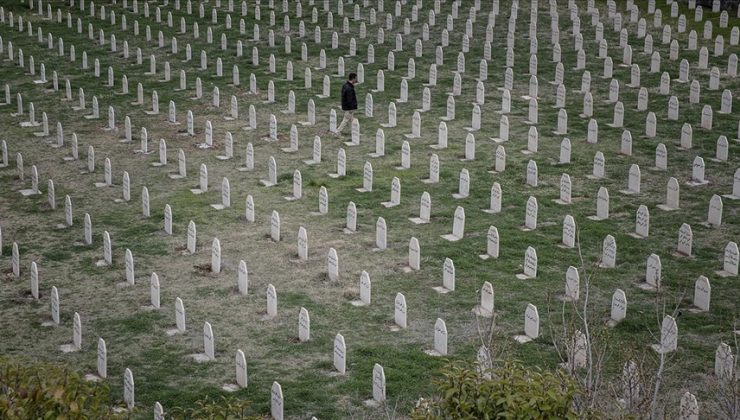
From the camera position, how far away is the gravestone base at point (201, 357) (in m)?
16.5

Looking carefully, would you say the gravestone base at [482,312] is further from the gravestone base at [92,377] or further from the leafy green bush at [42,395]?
the leafy green bush at [42,395]

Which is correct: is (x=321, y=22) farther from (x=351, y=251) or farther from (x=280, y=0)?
(x=351, y=251)

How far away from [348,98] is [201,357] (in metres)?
11.1

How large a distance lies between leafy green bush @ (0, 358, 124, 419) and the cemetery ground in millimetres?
4258

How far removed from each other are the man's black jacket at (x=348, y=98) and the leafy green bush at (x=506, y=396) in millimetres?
17118

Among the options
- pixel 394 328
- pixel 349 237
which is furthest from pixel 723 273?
pixel 349 237

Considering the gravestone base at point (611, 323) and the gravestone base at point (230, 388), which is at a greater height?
the gravestone base at point (611, 323)

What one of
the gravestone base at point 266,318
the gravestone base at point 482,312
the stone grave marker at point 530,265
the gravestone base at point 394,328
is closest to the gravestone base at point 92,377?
the gravestone base at point 266,318

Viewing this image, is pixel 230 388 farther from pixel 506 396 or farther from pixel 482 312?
pixel 506 396

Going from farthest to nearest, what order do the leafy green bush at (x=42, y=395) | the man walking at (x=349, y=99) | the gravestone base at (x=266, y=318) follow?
the man walking at (x=349, y=99) → the gravestone base at (x=266, y=318) → the leafy green bush at (x=42, y=395)

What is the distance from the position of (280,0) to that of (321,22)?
390cm

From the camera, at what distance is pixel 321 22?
37188mm

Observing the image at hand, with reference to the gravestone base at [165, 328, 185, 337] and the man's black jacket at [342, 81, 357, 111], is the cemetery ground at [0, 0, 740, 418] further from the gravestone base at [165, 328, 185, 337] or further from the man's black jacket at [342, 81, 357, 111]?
the man's black jacket at [342, 81, 357, 111]

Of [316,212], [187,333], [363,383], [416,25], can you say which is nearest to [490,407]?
[363,383]
